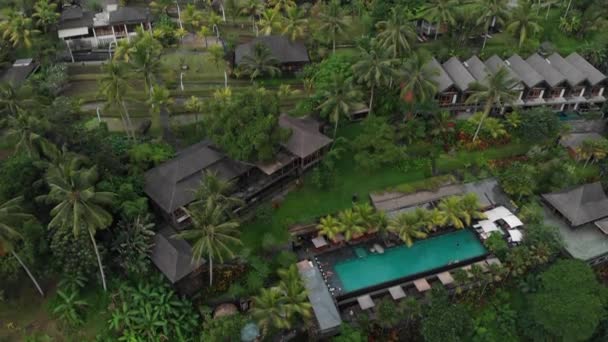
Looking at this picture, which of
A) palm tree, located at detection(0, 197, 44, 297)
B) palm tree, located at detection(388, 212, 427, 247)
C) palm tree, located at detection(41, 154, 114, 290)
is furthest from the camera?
palm tree, located at detection(388, 212, 427, 247)

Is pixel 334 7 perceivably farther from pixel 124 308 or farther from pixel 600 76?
pixel 124 308

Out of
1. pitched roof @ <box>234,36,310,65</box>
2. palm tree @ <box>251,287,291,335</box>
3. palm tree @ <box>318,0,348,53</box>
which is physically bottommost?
palm tree @ <box>251,287,291,335</box>

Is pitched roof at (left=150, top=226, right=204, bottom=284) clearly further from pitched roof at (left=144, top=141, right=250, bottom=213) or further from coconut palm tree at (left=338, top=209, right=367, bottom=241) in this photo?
coconut palm tree at (left=338, top=209, right=367, bottom=241)

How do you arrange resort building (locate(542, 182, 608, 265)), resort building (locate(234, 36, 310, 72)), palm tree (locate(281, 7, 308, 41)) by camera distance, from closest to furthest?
resort building (locate(542, 182, 608, 265))
resort building (locate(234, 36, 310, 72))
palm tree (locate(281, 7, 308, 41))

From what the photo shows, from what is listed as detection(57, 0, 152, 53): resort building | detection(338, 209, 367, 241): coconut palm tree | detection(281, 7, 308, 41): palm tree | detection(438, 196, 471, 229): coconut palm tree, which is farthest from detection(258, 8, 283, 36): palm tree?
detection(438, 196, 471, 229): coconut palm tree

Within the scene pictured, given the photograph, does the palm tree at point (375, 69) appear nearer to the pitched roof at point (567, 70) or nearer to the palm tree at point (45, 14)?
the pitched roof at point (567, 70)

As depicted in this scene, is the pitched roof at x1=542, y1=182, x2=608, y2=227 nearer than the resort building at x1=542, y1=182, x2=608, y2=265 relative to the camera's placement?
No

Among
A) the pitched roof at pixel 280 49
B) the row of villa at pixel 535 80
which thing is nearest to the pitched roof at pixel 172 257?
the pitched roof at pixel 280 49

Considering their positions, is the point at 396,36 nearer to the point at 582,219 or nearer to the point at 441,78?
the point at 441,78
